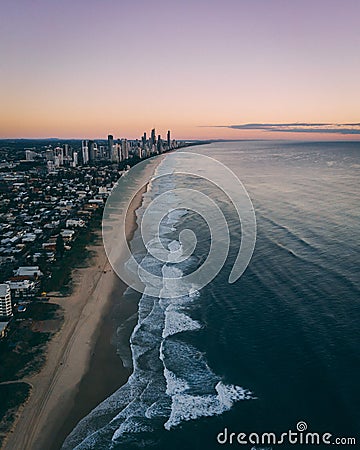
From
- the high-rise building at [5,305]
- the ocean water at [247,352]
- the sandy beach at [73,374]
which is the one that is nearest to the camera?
the ocean water at [247,352]

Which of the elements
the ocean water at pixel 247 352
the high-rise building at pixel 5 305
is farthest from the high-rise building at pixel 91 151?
the high-rise building at pixel 5 305

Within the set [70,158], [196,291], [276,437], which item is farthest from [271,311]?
[70,158]

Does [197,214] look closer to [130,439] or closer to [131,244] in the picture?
[131,244]

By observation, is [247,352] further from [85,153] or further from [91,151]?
[91,151]

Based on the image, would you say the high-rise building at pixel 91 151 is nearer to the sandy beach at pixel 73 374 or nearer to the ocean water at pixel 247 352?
the ocean water at pixel 247 352

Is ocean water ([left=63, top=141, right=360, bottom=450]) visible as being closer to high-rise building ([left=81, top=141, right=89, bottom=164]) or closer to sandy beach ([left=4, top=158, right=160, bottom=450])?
sandy beach ([left=4, top=158, right=160, bottom=450])

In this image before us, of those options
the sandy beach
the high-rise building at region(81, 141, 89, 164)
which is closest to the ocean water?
the sandy beach

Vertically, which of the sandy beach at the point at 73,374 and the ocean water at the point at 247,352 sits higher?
the ocean water at the point at 247,352
